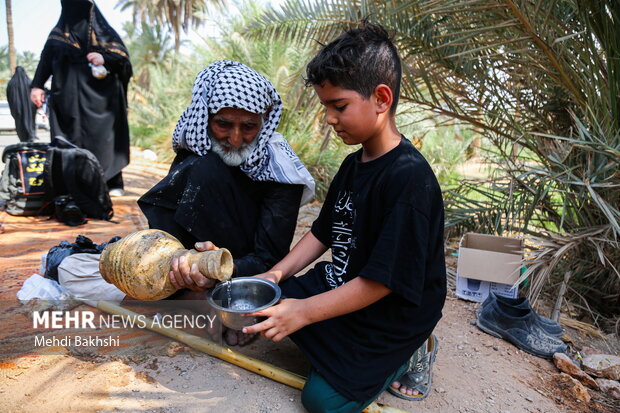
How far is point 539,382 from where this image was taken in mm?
2033

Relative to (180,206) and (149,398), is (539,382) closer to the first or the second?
(149,398)

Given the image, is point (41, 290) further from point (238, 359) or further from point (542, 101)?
point (542, 101)

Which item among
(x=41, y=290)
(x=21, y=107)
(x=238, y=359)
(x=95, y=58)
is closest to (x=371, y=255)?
(x=238, y=359)

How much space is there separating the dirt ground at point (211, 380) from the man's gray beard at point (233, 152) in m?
0.92

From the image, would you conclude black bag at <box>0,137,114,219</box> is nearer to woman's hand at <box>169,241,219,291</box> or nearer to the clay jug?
the clay jug

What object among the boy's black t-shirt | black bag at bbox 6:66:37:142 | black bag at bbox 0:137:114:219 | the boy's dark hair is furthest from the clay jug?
black bag at bbox 6:66:37:142

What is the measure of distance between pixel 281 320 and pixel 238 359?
0.45m

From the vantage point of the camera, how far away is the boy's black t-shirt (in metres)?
1.46

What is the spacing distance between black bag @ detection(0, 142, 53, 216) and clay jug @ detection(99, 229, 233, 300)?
9.52ft

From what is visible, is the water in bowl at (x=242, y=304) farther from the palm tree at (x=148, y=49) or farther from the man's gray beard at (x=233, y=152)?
the palm tree at (x=148, y=49)

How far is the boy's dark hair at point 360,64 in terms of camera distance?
5.15 feet

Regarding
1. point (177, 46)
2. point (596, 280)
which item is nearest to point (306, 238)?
point (596, 280)

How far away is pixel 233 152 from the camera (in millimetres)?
2197

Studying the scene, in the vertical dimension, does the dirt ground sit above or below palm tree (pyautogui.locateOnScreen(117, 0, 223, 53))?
below
